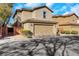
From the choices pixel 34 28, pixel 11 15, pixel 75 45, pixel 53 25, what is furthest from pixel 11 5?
pixel 75 45

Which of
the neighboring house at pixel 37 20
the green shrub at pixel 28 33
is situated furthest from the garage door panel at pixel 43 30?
the green shrub at pixel 28 33

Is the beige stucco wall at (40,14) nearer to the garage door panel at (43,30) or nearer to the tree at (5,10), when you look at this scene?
the garage door panel at (43,30)

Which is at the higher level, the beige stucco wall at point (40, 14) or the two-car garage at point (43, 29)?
the beige stucco wall at point (40, 14)

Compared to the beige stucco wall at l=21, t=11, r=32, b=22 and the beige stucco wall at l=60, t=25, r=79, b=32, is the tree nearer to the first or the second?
the beige stucco wall at l=21, t=11, r=32, b=22

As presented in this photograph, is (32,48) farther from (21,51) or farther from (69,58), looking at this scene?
(69,58)

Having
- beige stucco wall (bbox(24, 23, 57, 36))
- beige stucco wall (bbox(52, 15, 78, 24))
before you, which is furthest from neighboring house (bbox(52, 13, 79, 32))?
beige stucco wall (bbox(24, 23, 57, 36))
